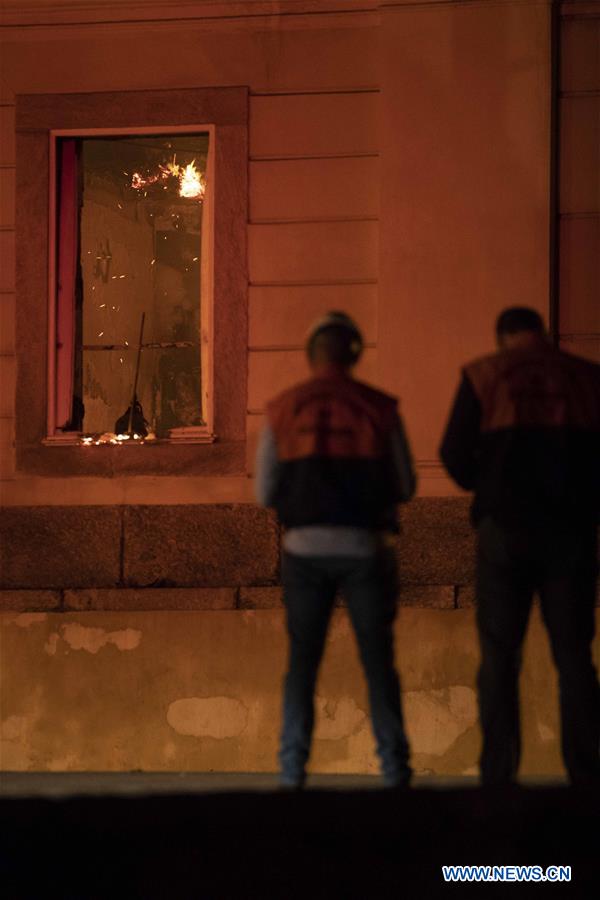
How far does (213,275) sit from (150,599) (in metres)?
1.90

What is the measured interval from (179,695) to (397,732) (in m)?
3.29

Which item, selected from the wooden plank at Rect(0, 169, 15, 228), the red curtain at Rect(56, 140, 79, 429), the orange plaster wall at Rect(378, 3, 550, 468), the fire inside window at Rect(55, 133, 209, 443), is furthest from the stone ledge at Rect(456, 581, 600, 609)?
the wooden plank at Rect(0, 169, 15, 228)

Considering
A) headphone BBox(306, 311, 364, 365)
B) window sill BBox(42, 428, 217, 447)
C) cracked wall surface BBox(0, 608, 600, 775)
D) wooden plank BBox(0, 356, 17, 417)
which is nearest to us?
headphone BBox(306, 311, 364, 365)

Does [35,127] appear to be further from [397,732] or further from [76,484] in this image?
[397,732]

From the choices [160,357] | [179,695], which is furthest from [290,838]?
[160,357]

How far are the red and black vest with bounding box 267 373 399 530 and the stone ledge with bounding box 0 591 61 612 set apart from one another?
3397 mm

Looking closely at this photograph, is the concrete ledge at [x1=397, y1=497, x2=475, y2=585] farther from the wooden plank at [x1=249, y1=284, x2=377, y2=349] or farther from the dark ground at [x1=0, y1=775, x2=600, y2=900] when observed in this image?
the dark ground at [x1=0, y1=775, x2=600, y2=900]

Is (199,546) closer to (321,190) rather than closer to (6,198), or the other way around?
(321,190)

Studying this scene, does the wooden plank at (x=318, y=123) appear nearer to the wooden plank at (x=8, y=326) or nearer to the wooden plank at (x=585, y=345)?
the wooden plank at (x=585, y=345)

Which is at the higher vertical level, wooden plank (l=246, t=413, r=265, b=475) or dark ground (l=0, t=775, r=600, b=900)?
wooden plank (l=246, t=413, r=265, b=475)

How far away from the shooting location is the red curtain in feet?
29.7

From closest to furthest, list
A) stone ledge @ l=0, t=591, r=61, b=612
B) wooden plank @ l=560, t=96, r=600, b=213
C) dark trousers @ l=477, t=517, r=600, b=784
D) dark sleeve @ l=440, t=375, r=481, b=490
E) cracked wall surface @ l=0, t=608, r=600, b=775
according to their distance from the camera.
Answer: dark trousers @ l=477, t=517, r=600, b=784, dark sleeve @ l=440, t=375, r=481, b=490, cracked wall surface @ l=0, t=608, r=600, b=775, wooden plank @ l=560, t=96, r=600, b=213, stone ledge @ l=0, t=591, r=61, b=612

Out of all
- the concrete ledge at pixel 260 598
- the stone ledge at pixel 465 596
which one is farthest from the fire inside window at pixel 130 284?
the stone ledge at pixel 465 596

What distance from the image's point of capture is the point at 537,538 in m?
5.42
